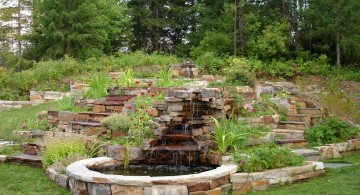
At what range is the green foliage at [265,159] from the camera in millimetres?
6043

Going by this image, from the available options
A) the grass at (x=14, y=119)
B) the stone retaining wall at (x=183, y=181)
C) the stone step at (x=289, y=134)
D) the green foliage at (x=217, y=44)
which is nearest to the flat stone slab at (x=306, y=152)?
the stone retaining wall at (x=183, y=181)

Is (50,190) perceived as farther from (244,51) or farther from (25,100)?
(244,51)

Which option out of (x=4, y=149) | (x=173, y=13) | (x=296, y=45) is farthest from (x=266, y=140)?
(x=173, y=13)

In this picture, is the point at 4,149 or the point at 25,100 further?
the point at 25,100

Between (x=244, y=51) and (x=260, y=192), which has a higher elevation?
(x=244, y=51)

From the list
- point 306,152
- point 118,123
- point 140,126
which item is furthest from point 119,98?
point 306,152

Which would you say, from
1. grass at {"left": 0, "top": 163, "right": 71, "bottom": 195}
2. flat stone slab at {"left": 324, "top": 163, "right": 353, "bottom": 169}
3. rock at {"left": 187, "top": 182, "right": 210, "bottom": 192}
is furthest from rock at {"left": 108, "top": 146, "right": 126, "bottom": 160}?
flat stone slab at {"left": 324, "top": 163, "right": 353, "bottom": 169}

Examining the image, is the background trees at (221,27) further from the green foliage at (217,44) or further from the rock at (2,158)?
the rock at (2,158)

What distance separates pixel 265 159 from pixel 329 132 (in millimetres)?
2598

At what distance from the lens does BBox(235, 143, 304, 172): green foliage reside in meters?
6.04

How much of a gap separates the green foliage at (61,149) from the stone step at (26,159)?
0.45 m

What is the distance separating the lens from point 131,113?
7.66 m

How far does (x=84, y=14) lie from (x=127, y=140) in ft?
45.9

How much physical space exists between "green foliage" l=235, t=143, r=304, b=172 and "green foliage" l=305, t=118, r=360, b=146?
5.34 feet
